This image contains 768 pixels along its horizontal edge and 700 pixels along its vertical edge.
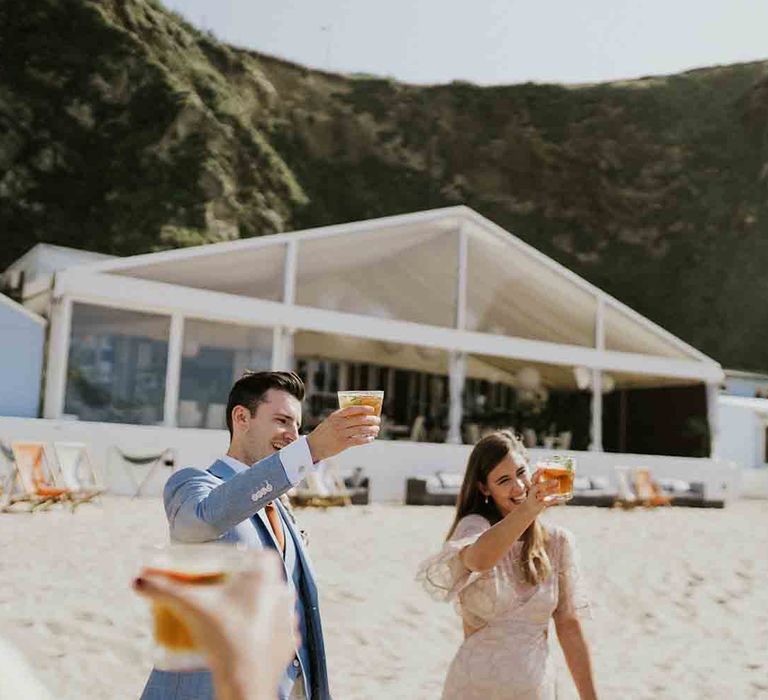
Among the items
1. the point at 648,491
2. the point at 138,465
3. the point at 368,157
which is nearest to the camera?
the point at 138,465

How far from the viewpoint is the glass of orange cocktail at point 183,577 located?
956 millimetres

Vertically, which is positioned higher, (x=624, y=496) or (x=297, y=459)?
(x=297, y=459)

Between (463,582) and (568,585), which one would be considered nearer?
(463,582)

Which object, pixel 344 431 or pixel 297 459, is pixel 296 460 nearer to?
pixel 297 459

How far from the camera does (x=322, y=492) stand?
44.5 ft

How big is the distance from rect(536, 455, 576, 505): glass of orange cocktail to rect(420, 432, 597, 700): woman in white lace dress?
0.03m

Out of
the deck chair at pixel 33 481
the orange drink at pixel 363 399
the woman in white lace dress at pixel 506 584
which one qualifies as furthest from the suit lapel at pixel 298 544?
the deck chair at pixel 33 481

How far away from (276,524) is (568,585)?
115cm

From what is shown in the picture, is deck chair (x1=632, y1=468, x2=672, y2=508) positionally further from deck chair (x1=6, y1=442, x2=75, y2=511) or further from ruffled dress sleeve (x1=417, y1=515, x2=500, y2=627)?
ruffled dress sleeve (x1=417, y1=515, x2=500, y2=627)

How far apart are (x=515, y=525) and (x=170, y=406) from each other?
13.3 meters

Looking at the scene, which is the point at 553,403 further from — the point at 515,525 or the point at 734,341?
the point at 734,341

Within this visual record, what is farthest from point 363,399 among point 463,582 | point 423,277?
point 423,277

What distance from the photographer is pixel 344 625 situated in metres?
6.45

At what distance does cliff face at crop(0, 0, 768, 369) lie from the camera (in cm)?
3969
